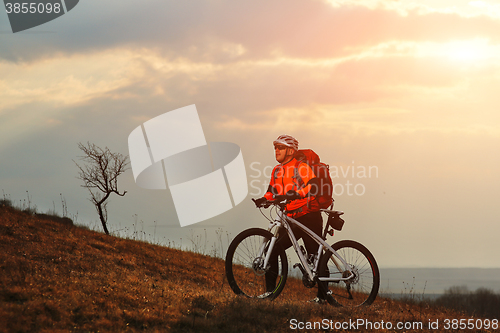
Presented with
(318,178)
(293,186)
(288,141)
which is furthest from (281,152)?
(318,178)

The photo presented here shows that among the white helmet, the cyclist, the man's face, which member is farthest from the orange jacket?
the white helmet

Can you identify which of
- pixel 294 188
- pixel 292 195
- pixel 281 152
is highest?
pixel 281 152

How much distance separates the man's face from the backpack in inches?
8.4

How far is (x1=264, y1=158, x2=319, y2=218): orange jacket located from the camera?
844cm

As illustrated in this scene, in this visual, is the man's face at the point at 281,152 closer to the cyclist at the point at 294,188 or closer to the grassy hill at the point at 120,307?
the cyclist at the point at 294,188

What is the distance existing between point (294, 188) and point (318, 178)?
1.68ft

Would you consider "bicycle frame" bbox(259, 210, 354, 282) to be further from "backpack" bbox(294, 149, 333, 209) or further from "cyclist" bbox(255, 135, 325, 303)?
"backpack" bbox(294, 149, 333, 209)

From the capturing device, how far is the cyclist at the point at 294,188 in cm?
844

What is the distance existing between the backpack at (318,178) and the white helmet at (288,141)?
166 mm

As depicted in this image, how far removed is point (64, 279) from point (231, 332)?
3737mm

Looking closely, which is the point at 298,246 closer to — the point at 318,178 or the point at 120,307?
the point at 318,178

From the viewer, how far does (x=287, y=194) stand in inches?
320

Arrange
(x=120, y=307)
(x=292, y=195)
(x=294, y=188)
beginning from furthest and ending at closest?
(x=294, y=188), (x=292, y=195), (x=120, y=307)

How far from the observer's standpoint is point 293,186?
8.47m
